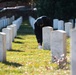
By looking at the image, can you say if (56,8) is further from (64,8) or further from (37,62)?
(37,62)

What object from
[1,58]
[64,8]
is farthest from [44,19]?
[64,8]

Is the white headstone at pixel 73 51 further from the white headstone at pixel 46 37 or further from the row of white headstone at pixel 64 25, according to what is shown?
the row of white headstone at pixel 64 25

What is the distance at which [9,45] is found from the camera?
55.1ft

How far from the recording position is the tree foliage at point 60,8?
3611 cm

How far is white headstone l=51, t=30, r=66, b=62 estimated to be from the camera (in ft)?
37.1

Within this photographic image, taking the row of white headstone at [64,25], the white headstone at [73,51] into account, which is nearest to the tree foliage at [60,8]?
the row of white headstone at [64,25]

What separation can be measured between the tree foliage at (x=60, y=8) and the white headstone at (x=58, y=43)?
24.4 m

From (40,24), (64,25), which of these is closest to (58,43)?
(40,24)

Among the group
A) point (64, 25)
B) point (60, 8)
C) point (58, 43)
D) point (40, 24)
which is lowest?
point (64, 25)

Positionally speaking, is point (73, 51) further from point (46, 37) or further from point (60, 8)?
point (60, 8)

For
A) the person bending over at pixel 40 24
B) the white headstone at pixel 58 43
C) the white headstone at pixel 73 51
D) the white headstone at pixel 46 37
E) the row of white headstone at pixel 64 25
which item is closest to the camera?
the white headstone at pixel 73 51

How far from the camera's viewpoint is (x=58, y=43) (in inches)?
449

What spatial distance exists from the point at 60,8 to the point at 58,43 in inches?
980

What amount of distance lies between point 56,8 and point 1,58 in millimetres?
25068
